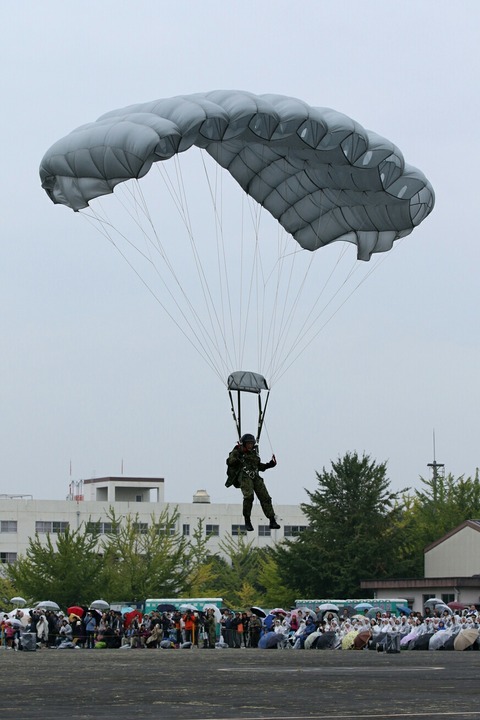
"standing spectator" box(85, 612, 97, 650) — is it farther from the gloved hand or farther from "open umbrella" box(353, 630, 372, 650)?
the gloved hand

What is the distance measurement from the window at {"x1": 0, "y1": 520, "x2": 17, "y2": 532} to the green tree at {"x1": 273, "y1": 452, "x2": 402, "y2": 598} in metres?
35.6

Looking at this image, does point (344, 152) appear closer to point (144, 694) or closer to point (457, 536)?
point (144, 694)

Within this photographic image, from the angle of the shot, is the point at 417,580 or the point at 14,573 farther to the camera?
the point at 14,573

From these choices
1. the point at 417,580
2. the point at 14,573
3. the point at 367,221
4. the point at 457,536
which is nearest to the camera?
the point at 367,221

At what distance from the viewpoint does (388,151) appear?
20969 millimetres

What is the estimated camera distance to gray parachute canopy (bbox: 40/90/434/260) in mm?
19625

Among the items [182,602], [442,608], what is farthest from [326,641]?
[182,602]

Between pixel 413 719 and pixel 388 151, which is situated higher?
pixel 388 151

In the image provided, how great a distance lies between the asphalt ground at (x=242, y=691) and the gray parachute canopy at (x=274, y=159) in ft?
25.6

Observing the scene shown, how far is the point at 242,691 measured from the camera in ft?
42.8

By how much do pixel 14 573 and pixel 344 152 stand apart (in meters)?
37.5

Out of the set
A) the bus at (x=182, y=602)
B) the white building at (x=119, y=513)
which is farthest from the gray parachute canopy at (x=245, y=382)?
the white building at (x=119, y=513)

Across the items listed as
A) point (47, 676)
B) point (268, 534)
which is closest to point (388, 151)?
point (47, 676)

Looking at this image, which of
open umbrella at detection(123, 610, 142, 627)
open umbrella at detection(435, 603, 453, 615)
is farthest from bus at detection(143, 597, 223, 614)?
open umbrella at detection(435, 603, 453, 615)
